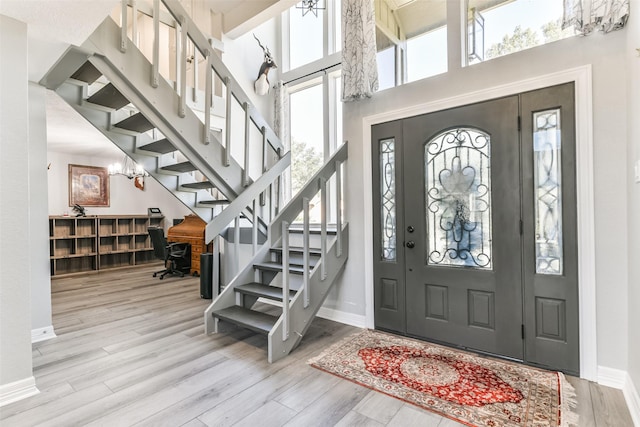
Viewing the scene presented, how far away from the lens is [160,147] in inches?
136

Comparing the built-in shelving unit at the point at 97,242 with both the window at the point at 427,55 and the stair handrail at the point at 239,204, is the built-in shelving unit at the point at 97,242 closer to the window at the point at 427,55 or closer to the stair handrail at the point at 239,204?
the stair handrail at the point at 239,204

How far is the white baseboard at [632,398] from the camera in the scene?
1.74 m

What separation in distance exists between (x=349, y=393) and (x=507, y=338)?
1.38 m

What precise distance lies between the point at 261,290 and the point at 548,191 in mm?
2550

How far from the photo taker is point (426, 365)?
8.02 ft

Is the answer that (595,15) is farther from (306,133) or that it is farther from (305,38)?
(305,38)

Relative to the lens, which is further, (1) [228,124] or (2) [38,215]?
(1) [228,124]

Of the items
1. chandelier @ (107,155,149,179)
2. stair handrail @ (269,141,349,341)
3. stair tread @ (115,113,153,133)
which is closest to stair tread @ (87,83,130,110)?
stair tread @ (115,113,153,133)

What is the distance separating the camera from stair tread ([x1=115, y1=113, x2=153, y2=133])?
314 cm

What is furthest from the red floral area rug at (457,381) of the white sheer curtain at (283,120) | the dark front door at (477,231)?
the white sheer curtain at (283,120)

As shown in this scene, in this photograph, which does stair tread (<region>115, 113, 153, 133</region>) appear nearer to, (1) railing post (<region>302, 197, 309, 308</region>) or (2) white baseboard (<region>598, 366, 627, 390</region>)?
(1) railing post (<region>302, 197, 309, 308</region>)

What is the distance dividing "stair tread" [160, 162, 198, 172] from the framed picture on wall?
4.58 metres

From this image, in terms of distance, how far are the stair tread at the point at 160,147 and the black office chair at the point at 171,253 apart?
279 cm

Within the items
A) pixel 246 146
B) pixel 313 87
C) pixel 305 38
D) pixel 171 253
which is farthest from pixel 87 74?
pixel 171 253
